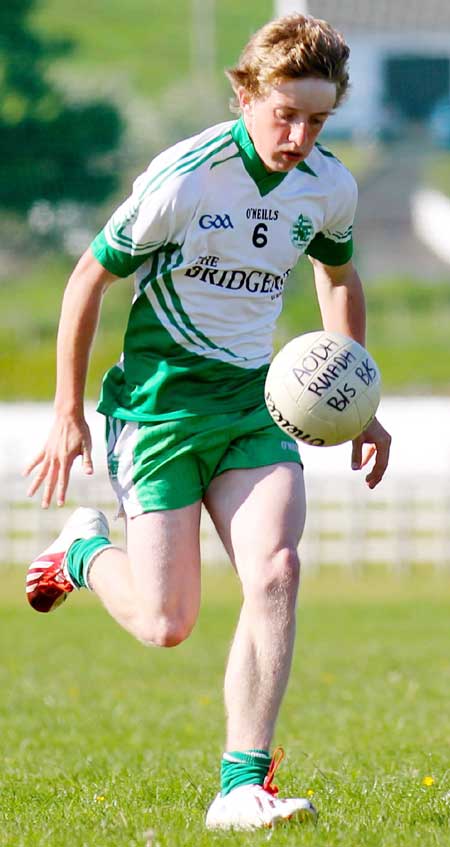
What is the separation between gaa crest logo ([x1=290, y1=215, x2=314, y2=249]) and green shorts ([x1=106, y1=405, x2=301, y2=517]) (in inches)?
22.2

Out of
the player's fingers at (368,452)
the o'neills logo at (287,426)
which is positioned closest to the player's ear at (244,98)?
the o'neills logo at (287,426)

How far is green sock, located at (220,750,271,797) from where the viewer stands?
16.2 ft

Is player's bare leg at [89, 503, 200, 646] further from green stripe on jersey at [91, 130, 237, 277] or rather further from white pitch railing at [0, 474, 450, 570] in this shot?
white pitch railing at [0, 474, 450, 570]

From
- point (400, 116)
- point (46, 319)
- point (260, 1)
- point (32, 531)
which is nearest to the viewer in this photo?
point (32, 531)

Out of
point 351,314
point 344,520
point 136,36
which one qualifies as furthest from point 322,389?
point 136,36

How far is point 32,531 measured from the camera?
24719 mm

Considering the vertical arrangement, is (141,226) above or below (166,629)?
above

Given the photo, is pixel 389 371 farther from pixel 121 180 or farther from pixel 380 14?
pixel 380 14

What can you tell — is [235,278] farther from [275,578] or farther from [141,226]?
[275,578]

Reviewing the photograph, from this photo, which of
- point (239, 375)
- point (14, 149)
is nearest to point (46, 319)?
point (14, 149)

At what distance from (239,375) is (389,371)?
122 feet

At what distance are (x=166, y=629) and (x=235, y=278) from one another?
3.80ft

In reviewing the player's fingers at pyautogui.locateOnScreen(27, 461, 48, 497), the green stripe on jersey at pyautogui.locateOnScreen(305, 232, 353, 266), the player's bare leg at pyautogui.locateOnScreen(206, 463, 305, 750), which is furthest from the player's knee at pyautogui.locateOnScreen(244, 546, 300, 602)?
the green stripe on jersey at pyautogui.locateOnScreen(305, 232, 353, 266)

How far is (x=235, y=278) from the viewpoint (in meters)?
5.23
